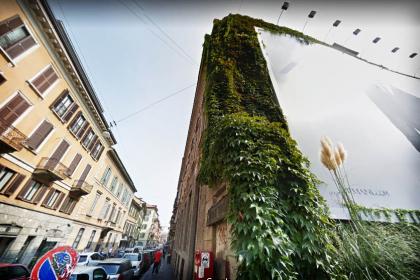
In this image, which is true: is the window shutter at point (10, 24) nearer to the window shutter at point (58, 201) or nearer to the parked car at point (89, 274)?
the window shutter at point (58, 201)

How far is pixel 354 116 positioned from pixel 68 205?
76.1ft

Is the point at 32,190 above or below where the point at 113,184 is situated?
below

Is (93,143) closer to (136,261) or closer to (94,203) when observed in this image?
(94,203)

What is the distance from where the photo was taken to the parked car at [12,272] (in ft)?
18.5

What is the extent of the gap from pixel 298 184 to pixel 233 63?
5525mm

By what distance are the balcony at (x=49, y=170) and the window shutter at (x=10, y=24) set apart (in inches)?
325

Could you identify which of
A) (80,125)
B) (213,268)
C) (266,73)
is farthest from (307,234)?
(80,125)

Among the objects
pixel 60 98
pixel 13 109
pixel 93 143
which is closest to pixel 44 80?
pixel 60 98

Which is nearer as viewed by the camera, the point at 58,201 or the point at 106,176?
the point at 58,201

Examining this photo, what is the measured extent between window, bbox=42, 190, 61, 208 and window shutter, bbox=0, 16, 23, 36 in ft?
37.8

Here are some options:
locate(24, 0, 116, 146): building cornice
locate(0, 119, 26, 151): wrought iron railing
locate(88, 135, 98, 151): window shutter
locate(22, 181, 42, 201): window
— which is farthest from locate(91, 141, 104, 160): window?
locate(0, 119, 26, 151): wrought iron railing

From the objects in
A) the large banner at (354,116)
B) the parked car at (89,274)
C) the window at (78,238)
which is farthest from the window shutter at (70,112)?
the large banner at (354,116)

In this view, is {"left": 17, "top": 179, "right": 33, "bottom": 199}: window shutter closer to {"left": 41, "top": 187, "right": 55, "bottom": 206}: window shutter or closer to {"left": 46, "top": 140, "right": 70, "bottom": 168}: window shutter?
{"left": 46, "top": 140, "right": 70, "bottom": 168}: window shutter

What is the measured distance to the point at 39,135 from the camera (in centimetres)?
1238
